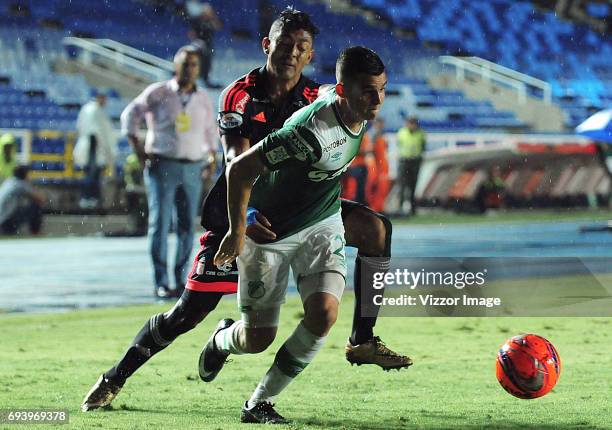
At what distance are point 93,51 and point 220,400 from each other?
2062 centimetres

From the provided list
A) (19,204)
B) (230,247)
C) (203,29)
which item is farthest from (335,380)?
(203,29)

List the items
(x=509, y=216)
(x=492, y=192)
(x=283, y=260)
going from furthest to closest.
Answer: (x=492, y=192)
(x=509, y=216)
(x=283, y=260)

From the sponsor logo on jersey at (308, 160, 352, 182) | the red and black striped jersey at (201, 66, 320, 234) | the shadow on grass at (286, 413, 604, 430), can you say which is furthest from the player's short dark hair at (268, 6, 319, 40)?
the shadow on grass at (286, 413, 604, 430)

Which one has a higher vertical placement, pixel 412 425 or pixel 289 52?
pixel 289 52

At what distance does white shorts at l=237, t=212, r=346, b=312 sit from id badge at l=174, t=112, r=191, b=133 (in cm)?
481

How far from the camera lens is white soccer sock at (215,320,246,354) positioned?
5.21m

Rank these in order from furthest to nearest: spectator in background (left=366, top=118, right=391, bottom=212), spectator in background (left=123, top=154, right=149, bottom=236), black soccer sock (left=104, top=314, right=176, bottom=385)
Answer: spectator in background (left=366, top=118, right=391, bottom=212) → spectator in background (left=123, top=154, right=149, bottom=236) → black soccer sock (left=104, top=314, right=176, bottom=385)

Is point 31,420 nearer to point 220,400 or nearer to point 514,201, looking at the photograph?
point 220,400

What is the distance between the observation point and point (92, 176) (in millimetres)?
19031

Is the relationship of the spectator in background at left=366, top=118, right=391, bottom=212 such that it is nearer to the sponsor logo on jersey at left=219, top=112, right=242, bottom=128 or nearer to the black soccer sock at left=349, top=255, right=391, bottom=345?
the black soccer sock at left=349, top=255, right=391, bottom=345

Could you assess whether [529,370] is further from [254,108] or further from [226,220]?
[254,108]

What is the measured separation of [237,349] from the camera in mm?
5250

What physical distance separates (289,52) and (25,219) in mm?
12933

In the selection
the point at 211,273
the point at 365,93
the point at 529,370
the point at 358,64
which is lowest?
the point at 529,370
